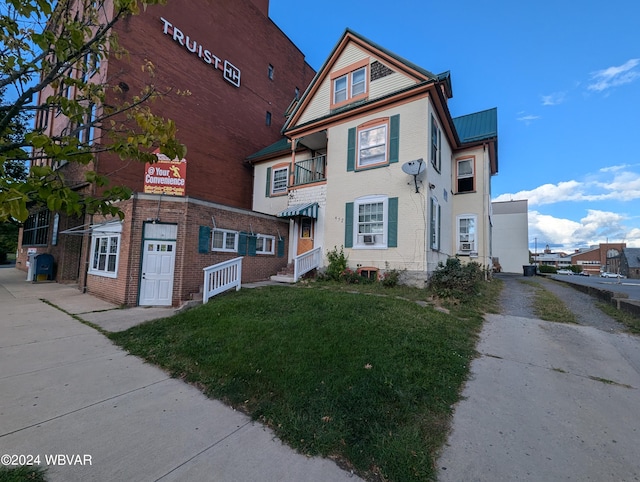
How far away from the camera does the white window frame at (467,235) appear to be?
14.7 metres

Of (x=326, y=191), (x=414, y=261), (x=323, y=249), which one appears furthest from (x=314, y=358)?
(x=326, y=191)

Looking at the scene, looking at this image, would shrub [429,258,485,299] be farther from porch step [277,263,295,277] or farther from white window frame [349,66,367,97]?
white window frame [349,66,367,97]

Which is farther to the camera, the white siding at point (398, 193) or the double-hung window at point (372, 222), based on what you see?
the double-hung window at point (372, 222)

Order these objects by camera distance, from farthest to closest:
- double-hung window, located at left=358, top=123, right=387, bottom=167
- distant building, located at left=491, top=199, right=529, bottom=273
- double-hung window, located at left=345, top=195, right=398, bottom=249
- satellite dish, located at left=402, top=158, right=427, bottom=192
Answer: distant building, located at left=491, top=199, right=529, bottom=273
double-hung window, located at left=358, top=123, right=387, bottom=167
double-hung window, located at left=345, top=195, right=398, bottom=249
satellite dish, located at left=402, top=158, right=427, bottom=192

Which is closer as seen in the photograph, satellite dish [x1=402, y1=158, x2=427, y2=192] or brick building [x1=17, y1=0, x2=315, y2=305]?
brick building [x1=17, y1=0, x2=315, y2=305]

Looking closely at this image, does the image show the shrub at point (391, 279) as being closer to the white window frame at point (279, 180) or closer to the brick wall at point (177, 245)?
the brick wall at point (177, 245)

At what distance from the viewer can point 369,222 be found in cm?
1157

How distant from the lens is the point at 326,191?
12.9 meters

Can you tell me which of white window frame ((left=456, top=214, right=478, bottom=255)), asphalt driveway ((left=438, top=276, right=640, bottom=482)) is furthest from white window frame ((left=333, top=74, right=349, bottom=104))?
asphalt driveway ((left=438, top=276, right=640, bottom=482))

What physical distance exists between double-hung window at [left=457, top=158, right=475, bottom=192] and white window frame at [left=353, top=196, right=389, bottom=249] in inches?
254

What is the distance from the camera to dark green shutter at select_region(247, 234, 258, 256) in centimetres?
1188

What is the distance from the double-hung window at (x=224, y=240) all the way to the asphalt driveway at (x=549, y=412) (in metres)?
8.68

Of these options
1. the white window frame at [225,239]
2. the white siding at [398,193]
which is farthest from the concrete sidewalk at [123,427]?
the white siding at [398,193]

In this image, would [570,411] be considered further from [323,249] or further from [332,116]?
[332,116]
